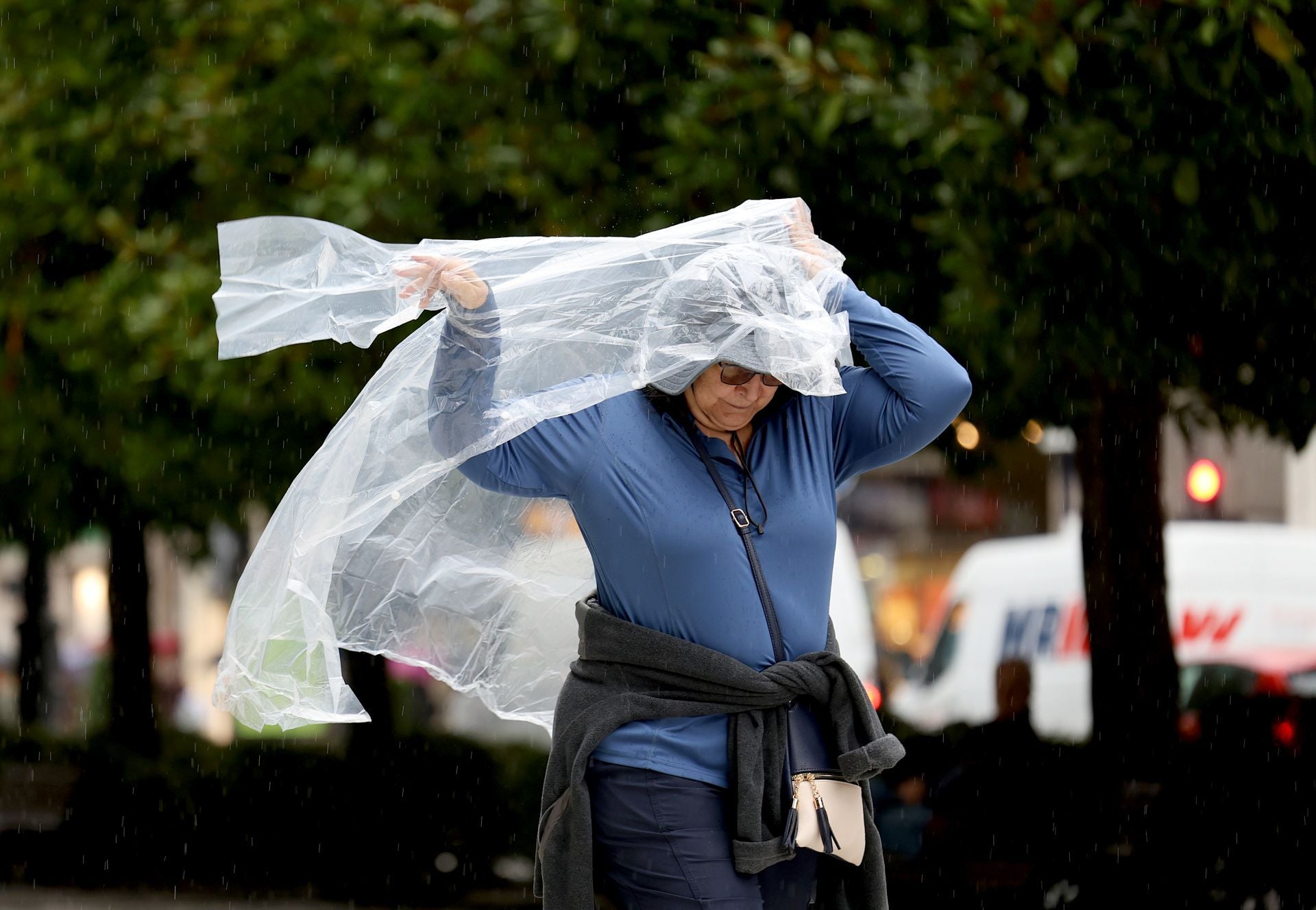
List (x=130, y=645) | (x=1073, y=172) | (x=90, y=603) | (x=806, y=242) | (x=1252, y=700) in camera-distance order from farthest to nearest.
Result: (x=90, y=603)
(x=130, y=645)
(x=1252, y=700)
(x=1073, y=172)
(x=806, y=242)

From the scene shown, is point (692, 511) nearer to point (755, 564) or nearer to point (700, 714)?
point (755, 564)

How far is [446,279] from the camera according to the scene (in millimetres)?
3215

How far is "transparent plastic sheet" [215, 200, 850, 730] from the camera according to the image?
3268mm

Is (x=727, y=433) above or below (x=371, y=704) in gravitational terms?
above

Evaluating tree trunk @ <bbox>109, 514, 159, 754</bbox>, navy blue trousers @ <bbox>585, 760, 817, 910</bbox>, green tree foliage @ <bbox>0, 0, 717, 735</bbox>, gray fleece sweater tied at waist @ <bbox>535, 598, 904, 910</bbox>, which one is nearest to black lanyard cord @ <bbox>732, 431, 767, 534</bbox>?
gray fleece sweater tied at waist @ <bbox>535, 598, 904, 910</bbox>

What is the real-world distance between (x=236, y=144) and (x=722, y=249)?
5.17 m

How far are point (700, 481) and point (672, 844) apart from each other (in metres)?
0.67

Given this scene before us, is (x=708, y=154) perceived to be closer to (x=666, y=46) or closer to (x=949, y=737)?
(x=666, y=46)

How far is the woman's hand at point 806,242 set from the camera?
3344 mm

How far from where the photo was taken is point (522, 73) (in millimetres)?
7012

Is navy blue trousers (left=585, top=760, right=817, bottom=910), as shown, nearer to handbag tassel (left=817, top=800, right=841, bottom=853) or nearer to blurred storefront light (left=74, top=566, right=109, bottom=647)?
handbag tassel (left=817, top=800, right=841, bottom=853)

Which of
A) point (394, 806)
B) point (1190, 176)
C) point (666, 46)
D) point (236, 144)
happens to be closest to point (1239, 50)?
point (1190, 176)

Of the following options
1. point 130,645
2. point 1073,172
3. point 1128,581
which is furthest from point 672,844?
point 130,645

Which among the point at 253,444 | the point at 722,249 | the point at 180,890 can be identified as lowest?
the point at 180,890
